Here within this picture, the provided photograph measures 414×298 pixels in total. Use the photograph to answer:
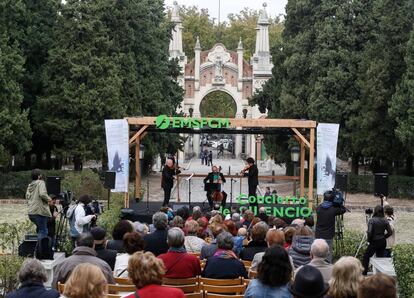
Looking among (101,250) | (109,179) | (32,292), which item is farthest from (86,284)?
(109,179)

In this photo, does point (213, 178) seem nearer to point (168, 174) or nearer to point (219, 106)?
point (168, 174)

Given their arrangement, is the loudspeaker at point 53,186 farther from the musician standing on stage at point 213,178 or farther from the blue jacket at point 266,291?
the blue jacket at point 266,291

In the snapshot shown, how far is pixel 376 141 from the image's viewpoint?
32.6 metres

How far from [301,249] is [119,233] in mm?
2257

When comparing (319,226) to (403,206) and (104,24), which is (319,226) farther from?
(104,24)

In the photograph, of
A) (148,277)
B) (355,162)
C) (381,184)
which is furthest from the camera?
(355,162)

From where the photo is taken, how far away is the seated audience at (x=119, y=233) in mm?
9141

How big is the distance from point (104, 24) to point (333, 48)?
10.9 meters

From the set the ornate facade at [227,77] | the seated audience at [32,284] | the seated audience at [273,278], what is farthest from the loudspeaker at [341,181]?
the ornate facade at [227,77]

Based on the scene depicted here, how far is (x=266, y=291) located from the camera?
237 inches

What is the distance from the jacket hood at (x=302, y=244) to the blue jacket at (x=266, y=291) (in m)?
2.67

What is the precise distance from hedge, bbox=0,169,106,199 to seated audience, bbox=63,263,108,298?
21.0 m

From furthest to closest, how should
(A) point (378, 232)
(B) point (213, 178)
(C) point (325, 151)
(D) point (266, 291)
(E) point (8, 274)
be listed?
(B) point (213, 178) → (C) point (325, 151) → (A) point (378, 232) → (E) point (8, 274) → (D) point (266, 291)

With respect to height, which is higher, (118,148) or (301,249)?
(118,148)
